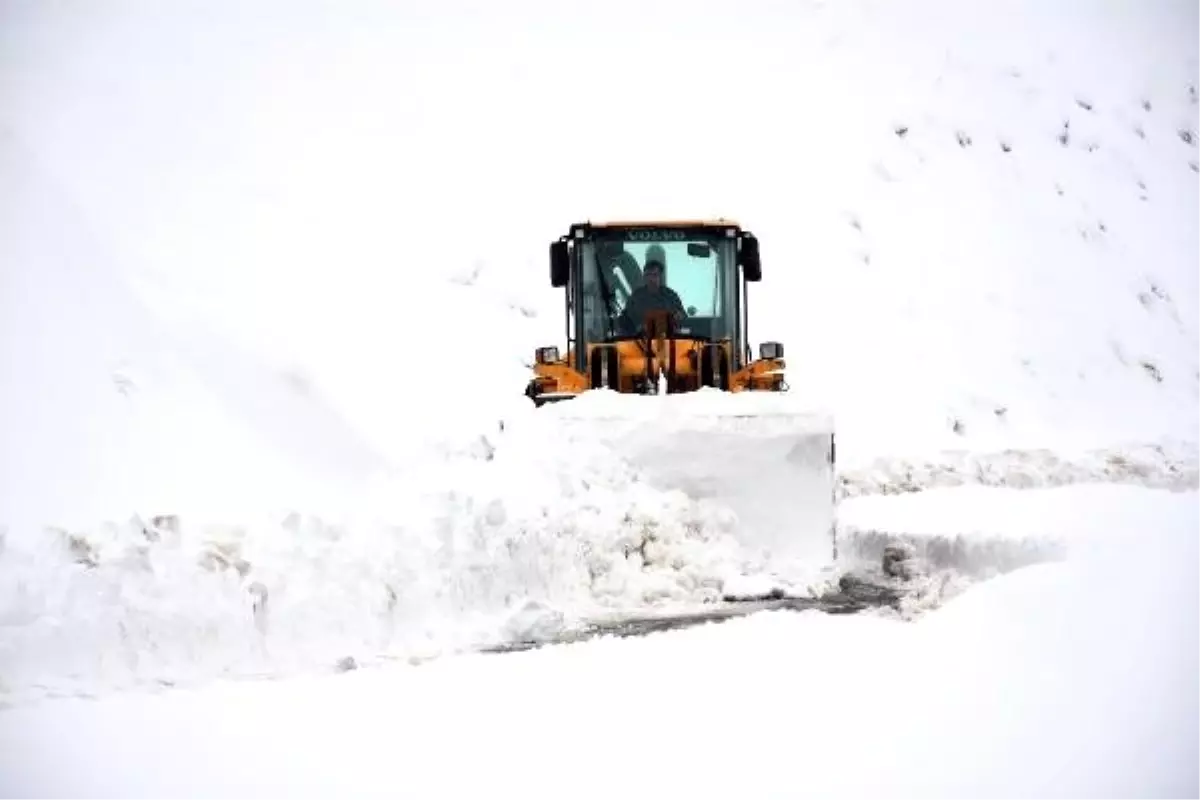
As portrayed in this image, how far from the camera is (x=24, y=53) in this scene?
760 inches

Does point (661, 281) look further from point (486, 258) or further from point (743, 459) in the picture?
point (486, 258)

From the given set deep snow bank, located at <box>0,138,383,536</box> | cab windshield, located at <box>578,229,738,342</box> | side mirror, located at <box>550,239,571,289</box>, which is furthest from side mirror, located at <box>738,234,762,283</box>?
deep snow bank, located at <box>0,138,383,536</box>

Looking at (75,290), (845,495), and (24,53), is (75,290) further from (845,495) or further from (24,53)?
(24,53)

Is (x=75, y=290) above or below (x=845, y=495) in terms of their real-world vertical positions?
above

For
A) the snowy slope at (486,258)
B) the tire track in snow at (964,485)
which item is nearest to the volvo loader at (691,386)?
the snowy slope at (486,258)

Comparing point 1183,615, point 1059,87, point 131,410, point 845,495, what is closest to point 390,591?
point 1183,615

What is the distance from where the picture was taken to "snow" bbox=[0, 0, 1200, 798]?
177 inches

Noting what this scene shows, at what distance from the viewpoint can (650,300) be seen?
10234 millimetres

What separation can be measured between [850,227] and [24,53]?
11.3 meters

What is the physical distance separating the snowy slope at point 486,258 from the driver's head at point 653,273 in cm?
187

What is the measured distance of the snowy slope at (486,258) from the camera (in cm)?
727

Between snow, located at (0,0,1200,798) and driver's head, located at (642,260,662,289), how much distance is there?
5.56ft

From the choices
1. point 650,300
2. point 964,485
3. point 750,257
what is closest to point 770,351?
point 750,257

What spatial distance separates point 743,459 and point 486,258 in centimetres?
1223
